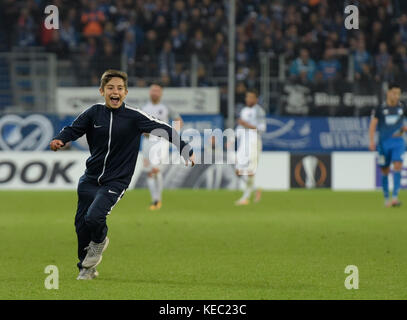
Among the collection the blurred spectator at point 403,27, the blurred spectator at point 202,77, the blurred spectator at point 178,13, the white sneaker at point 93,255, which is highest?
the blurred spectator at point 178,13

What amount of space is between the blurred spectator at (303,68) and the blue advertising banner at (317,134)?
1538mm

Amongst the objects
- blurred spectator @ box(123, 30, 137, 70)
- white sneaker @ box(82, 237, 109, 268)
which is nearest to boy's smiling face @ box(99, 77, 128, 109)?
white sneaker @ box(82, 237, 109, 268)

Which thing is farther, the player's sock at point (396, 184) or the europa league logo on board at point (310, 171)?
the europa league logo on board at point (310, 171)

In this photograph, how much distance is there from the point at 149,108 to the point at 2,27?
36.8 ft

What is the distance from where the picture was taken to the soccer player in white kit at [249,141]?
1978 cm

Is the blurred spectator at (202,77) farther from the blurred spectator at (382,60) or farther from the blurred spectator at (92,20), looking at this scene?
the blurred spectator at (382,60)

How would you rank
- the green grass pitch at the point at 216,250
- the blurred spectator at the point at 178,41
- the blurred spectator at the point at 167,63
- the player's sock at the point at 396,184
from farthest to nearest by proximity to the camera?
the blurred spectator at the point at 178,41, the blurred spectator at the point at 167,63, the player's sock at the point at 396,184, the green grass pitch at the point at 216,250

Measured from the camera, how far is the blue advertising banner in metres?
24.2

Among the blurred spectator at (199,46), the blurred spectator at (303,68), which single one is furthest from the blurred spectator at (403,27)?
the blurred spectator at (199,46)

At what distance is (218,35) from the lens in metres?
26.8

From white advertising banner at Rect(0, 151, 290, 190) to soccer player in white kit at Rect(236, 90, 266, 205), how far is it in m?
2.88

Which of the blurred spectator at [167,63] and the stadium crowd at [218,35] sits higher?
the stadium crowd at [218,35]

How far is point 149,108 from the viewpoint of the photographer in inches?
719
